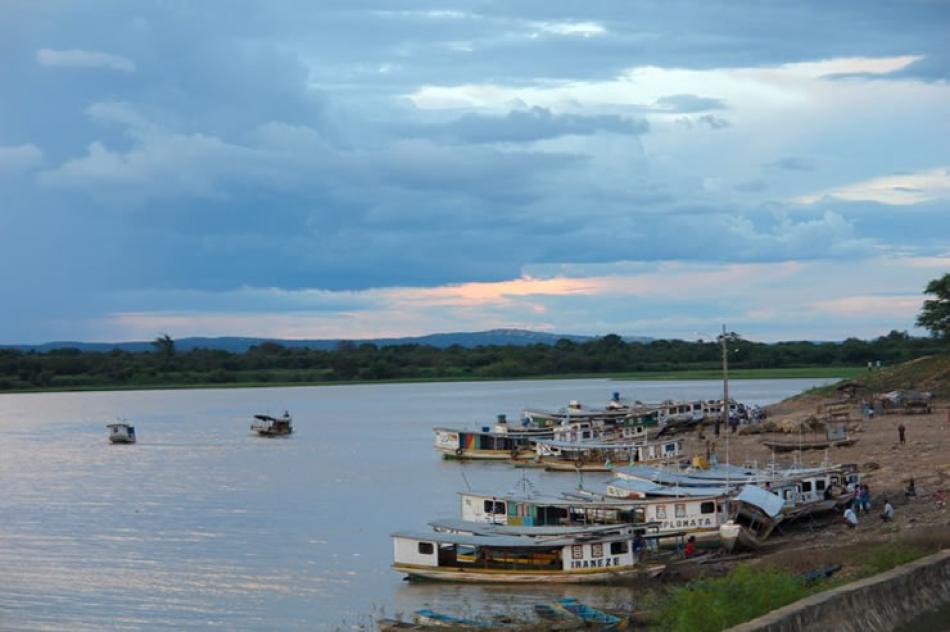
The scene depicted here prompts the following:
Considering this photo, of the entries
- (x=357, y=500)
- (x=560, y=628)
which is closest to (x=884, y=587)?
(x=560, y=628)

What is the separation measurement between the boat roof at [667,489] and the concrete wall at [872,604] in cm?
2093

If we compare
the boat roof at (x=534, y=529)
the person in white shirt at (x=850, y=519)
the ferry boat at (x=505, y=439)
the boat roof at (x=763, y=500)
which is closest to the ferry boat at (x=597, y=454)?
the ferry boat at (x=505, y=439)

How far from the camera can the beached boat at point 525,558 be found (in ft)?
109

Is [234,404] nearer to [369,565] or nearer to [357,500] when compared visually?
[357,500]

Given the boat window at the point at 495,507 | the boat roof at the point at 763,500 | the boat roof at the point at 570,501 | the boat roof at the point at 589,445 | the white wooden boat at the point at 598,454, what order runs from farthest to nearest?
1. the boat roof at the point at 589,445
2. the white wooden boat at the point at 598,454
3. the boat window at the point at 495,507
4. the boat roof at the point at 570,501
5. the boat roof at the point at 763,500

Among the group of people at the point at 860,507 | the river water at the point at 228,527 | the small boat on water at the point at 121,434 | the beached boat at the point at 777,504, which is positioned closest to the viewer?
the river water at the point at 228,527

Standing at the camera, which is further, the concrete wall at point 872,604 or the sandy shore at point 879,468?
the sandy shore at point 879,468

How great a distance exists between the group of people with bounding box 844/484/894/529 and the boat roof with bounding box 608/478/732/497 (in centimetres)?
377

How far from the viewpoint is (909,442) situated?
193ft

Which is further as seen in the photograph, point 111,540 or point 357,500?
point 357,500

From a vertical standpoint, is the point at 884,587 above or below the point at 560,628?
above

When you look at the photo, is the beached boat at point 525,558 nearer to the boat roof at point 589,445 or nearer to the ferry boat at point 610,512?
the ferry boat at point 610,512

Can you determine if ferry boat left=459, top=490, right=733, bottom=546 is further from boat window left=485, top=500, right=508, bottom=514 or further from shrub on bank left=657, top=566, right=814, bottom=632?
shrub on bank left=657, top=566, right=814, bottom=632

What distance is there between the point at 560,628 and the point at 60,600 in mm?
16932
